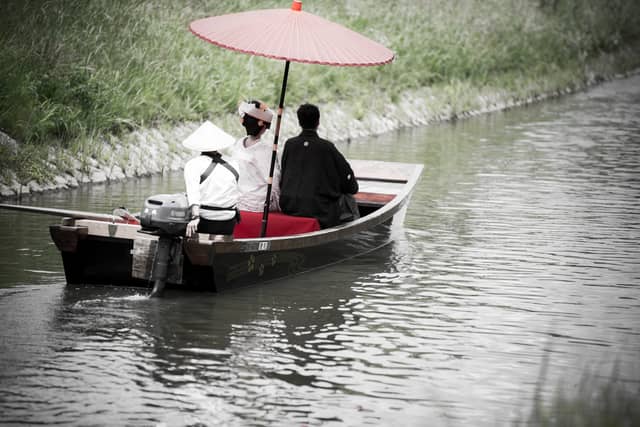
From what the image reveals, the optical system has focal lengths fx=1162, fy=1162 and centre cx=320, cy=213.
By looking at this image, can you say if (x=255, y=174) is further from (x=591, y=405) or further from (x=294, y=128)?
(x=294, y=128)

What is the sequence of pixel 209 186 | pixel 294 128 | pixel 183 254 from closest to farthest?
1. pixel 183 254
2. pixel 209 186
3. pixel 294 128

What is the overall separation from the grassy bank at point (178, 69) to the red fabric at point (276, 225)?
209 inches

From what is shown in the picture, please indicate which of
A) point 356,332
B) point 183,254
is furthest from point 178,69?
point 356,332

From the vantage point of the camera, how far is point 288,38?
11367mm

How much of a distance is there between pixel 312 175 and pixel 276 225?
640 millimetres

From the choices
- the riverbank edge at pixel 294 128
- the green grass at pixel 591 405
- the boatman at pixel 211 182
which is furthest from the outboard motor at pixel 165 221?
the riverbank edge at pixel 294 128

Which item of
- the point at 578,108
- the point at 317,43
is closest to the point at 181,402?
the point at 317,43

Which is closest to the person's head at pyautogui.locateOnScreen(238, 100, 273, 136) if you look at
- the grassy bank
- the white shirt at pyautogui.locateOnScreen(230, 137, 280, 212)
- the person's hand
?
the white shirt at pyautogui.locateOnScreen(230, 137, 280, 212)

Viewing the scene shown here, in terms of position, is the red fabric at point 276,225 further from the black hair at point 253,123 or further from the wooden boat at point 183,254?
the black hair at point 253,123

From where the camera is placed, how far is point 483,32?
38438 millimetres

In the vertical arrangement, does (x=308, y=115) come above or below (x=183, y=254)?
above

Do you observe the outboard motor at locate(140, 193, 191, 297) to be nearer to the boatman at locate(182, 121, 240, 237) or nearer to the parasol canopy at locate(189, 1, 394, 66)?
the boatman at locate(182, 121, 240, 237)

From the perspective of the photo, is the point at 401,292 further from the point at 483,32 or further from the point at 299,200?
the point at 483,32

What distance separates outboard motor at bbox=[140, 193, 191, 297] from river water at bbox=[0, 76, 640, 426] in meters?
0.50
